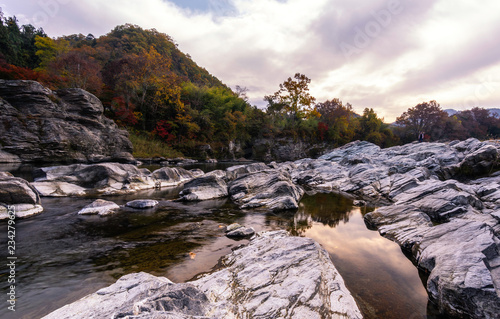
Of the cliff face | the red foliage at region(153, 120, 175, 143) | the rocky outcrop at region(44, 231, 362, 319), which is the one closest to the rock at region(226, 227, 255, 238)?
the rocky outcrop at region(44, 231, 362, 319)

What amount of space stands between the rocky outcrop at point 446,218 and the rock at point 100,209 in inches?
430

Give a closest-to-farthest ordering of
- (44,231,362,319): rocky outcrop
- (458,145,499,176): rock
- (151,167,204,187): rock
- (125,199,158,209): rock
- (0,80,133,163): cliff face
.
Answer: (44,231,362,319): rocky outcrop
(125,199,158,209): rock
(458,145,499,176): rock
(151,167,204,187): rock
(0,80,133,163): cliff face

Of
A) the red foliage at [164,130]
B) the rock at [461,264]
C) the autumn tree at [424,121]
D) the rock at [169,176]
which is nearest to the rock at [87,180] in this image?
the rock at [169,176]

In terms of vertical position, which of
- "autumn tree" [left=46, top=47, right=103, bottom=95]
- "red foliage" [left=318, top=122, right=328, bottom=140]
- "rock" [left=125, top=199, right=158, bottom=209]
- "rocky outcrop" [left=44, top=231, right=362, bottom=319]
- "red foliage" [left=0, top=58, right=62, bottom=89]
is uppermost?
"autumn tree" [left=46, top=47, right=103, bottom=95]

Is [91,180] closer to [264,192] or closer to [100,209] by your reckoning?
[100,209]

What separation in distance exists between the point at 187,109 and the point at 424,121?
54.3 metres

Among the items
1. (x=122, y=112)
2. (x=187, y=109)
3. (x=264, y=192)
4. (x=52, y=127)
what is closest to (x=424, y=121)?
(x=187, y=109)

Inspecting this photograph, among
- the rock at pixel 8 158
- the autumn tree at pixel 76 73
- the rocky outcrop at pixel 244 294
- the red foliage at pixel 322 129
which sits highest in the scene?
the autumn tree at pixel 76 73

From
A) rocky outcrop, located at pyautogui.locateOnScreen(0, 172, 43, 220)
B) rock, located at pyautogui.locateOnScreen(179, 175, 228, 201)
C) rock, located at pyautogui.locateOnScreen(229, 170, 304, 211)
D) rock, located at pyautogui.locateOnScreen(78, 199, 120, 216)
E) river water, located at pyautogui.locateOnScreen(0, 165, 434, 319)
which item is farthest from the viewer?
rock, located at pyautogui.locateOnScreen(179, 175, 228, 201)

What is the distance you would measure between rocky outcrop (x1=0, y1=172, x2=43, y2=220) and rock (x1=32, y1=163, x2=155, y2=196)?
2.90 m

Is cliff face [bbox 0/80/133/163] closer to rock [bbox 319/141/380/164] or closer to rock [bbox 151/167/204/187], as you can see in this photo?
rock [bbox 151/167/204/187]

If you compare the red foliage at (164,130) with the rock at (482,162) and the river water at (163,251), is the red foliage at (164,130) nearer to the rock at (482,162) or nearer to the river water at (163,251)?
the river water at (163,251)

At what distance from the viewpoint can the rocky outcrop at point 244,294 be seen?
2893 mm

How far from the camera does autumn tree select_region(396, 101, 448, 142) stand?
50.3 meters
